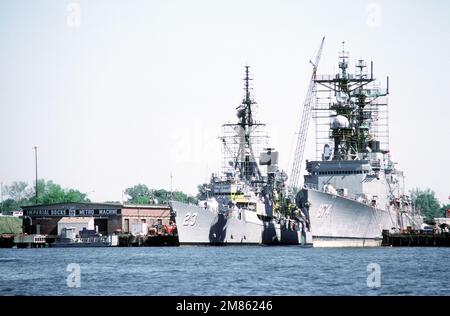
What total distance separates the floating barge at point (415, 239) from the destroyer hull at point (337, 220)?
3591 millimetres

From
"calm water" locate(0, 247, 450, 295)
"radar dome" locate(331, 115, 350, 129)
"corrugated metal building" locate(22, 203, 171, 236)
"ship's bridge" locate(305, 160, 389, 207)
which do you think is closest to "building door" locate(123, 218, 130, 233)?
"corrugated metal building" locate(22, 203, 171, 236)

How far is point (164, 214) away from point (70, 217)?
1684cm

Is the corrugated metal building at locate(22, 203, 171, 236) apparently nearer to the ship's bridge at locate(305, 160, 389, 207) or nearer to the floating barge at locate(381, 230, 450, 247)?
the ship's bridge at locate(305, 160, 389, 207)

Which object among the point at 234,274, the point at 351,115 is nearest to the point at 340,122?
A: the point at 351,115

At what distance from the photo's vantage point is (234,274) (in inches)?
2191

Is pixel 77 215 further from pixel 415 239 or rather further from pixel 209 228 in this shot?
pixel 415 239

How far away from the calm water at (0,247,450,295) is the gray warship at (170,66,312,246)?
22006mm

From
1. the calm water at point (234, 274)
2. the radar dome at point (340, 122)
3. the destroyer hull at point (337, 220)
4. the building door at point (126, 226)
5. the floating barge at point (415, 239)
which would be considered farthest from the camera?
the building door at point (126, 226)

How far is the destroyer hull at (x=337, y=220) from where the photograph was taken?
289 feet

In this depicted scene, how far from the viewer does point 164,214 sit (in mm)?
133750

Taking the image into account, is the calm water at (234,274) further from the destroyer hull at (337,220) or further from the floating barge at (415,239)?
the floating barge at (415,239)

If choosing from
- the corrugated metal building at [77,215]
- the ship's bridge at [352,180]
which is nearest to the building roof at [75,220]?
the corrugated metal building at [77,215]

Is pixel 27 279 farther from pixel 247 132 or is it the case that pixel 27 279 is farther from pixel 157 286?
pixel 247 132
